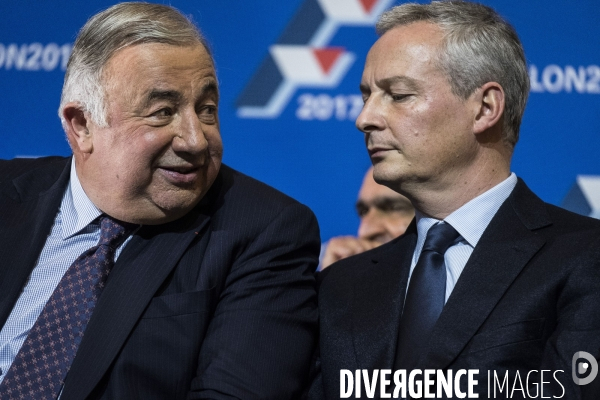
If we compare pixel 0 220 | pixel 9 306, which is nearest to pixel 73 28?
pixel 0 220

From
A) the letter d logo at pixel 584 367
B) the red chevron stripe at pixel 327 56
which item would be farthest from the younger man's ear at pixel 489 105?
the red chevron stripe at pixel 327 56

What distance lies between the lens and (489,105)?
229 centimetres

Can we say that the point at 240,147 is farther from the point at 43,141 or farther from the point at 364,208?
the point at 43,141

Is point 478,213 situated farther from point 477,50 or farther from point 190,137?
point 190,137

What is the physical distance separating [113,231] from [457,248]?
936mm

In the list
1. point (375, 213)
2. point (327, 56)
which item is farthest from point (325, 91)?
point (375, 213)

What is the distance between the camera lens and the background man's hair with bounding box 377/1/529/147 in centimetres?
226

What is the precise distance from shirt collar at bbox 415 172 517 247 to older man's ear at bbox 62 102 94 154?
98cm

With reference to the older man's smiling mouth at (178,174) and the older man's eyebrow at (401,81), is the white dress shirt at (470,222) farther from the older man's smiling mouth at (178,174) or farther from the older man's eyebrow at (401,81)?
the older man's smiling mouth at (178,174)

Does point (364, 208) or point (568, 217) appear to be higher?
point (364, 208)

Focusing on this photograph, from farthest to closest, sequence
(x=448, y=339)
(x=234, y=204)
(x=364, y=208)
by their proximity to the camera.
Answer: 1. (x=364, y=208)
2. (x=234, y=204)
3. (x=448, y=339)

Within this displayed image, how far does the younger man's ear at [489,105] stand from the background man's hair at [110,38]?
778 mm

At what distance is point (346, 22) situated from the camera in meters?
3.33

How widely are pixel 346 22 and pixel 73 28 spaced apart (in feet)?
3.75
